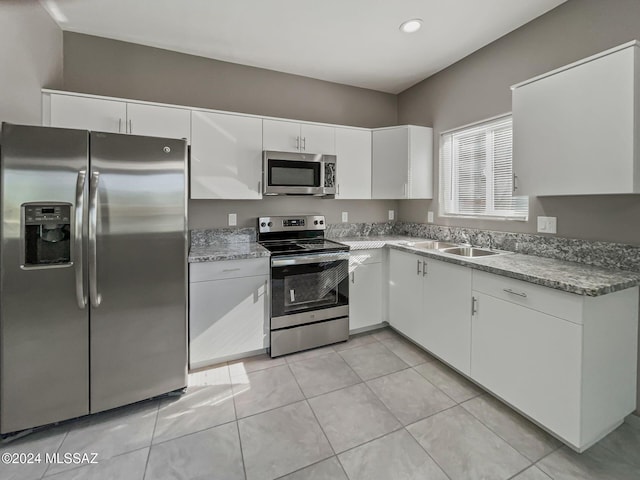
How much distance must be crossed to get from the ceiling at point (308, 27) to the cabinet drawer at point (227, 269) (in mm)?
1855

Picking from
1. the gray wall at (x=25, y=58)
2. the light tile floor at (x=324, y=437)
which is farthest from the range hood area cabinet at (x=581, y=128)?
the gray wall at (x=25, y=58)

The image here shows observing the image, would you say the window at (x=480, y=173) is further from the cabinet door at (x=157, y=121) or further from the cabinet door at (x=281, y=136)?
the cabinet door at (x=157, y=121)

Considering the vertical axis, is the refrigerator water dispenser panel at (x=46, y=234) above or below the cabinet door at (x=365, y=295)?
above

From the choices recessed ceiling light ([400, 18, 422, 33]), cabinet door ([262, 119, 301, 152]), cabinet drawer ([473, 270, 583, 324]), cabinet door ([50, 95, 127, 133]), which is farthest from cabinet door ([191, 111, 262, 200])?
cabinet drawer ([473, 270, 583, 324])

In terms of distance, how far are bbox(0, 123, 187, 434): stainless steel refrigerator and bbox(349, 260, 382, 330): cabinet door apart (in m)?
1.51

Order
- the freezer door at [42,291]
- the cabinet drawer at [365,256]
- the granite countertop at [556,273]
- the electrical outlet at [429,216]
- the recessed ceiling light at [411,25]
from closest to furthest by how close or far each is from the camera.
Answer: the granite countertop at [556,273] < the freezer door at [42,291] < the recessed ceiling light at [411,25] < the cabinet drawer at [365,256] < the electrical outlet at [429,216]

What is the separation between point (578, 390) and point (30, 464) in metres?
2.76

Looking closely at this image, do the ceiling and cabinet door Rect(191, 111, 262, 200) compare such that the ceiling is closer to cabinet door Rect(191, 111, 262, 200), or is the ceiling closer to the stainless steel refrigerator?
cabinet door Rect(191, 111, 262, 200)

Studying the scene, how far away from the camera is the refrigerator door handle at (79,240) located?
1653mm

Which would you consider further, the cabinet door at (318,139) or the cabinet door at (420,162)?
the cabinet door at (420,162)

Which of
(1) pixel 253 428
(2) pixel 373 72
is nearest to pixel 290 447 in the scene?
(1) pixel 253 428

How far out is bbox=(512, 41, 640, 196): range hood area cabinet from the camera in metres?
1.49

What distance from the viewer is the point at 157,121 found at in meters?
2.36

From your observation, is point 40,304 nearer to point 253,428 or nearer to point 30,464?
point 30,464
